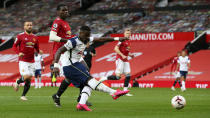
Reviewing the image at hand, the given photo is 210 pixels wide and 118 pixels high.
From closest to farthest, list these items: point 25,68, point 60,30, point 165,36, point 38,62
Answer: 1. point 60,30
2. point 25,68
3. point 38,62
4. point 165,36

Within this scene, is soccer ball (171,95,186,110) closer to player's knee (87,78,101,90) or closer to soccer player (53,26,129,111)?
soccer player (53,26,129,111)

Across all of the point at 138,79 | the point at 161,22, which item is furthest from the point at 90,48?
the point at 161,22

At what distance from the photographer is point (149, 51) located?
114ft

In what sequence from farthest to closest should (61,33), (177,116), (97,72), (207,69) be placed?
1. (97,72)
2. (207,69)
3. (61,33)
4. (177,116)

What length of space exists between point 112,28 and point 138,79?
9.54 m

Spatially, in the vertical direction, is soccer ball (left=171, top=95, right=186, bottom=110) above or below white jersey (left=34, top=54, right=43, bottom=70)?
above

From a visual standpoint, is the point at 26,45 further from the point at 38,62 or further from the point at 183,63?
the point at 38,62

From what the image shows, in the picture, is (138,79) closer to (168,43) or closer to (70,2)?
(168,43)

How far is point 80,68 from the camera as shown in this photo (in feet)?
37.7

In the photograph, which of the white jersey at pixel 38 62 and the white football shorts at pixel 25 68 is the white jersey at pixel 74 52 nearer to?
the white football shorts at pixel 25 68

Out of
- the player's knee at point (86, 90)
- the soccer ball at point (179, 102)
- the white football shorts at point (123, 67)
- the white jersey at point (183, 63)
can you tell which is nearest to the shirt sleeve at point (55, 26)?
the player's knee at point (86, 90)

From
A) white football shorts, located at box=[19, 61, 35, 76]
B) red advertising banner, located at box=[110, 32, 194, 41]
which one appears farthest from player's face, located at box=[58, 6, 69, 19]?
red advertising banner, located at box=[110, 32, 194, 41]

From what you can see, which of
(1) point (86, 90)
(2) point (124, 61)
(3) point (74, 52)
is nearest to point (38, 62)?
(2) point (124, 61)

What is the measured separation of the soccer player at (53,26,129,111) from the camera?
36.4 feet
